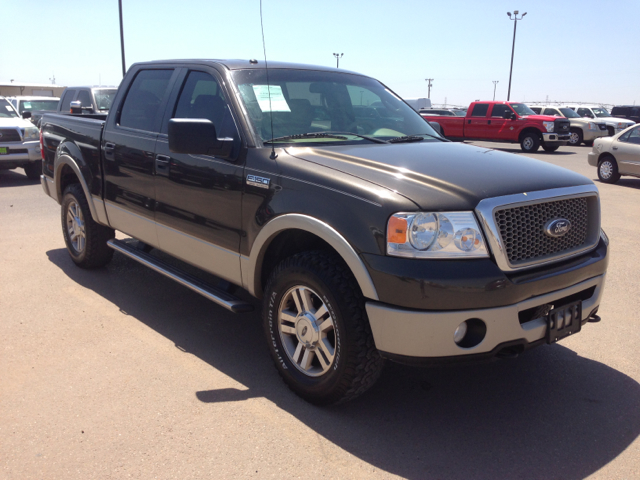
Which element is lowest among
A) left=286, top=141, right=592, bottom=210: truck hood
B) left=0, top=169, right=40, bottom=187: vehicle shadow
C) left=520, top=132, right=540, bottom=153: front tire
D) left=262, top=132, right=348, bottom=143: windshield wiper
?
left=0, top=169, right=40, bottom=187: vehicle shadow

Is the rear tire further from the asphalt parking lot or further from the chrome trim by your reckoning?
the chrome trim

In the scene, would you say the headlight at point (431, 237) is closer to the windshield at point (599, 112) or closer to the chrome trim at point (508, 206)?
the chrome trim at point (508, 206)

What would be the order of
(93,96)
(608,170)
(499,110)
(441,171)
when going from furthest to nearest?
1. (499,110)
2. (93,96)
3. (608,170)
4. (441,171)

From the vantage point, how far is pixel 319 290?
312cm

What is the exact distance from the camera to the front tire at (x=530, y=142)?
Result: 22188 mm

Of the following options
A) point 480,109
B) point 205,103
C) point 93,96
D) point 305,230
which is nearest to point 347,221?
point 305,230

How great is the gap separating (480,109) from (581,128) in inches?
217

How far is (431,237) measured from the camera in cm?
283

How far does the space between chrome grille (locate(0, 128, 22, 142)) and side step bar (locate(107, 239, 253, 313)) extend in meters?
9.00

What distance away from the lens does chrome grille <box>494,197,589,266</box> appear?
2.92m

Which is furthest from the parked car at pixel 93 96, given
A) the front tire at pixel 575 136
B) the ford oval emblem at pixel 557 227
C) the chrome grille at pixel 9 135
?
the front tire at pixel 575 136

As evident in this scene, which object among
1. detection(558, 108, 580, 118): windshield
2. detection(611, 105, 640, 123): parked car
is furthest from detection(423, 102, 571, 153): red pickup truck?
detection(611, 105, 640, 123): parked car

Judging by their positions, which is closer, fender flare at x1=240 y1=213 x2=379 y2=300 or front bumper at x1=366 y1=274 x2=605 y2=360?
front bumper at x1=366 y1=274 x2=605 y2=360

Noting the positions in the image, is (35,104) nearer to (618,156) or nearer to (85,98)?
(85,98)
